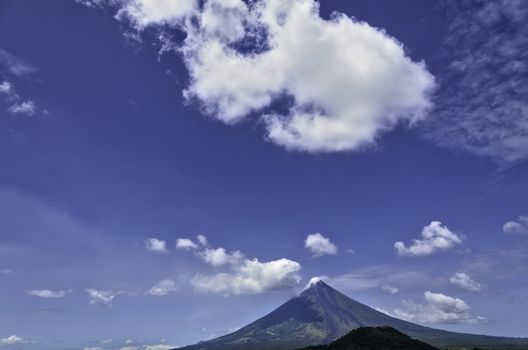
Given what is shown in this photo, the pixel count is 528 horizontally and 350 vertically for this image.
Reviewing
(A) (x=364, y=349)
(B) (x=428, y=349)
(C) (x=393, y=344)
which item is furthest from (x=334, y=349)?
(B) (x=428, y=349)

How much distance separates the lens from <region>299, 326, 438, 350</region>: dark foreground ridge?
171875 mm

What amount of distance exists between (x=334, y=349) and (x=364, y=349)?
34.7 feet

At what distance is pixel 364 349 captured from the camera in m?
170

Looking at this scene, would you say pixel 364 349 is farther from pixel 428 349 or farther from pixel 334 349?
pixel 428 349

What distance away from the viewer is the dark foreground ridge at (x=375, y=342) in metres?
172

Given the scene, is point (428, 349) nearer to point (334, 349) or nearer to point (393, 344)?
point (393, 344)

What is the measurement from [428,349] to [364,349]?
21989 mm

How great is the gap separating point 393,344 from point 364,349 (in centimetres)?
1172

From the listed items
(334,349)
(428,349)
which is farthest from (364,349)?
(428,349)

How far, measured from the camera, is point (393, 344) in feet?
571

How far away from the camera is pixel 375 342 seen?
176m

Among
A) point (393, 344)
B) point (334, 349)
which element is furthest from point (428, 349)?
point (334, 349)

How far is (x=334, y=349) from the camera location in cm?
17312
